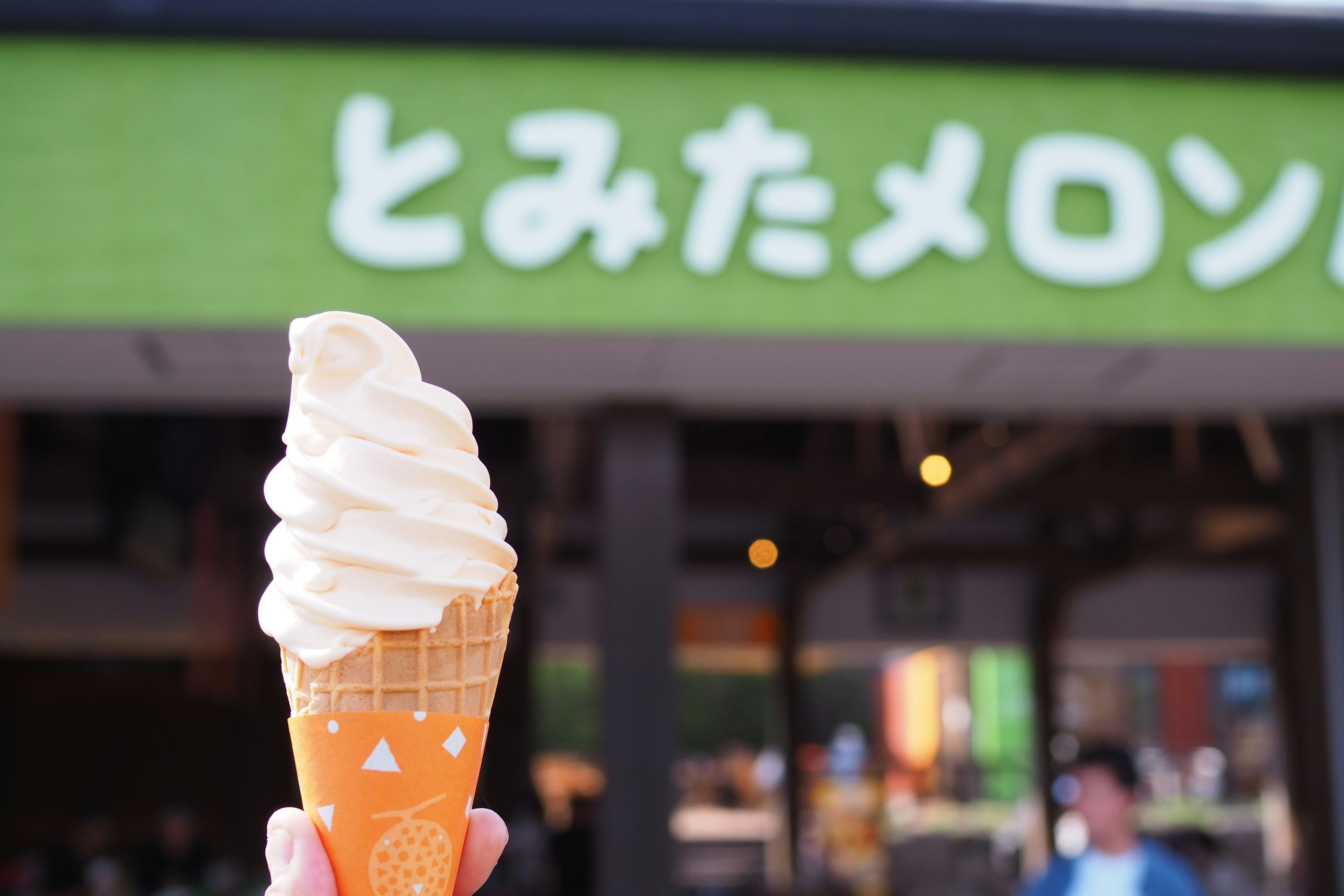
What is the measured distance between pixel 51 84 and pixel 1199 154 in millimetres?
3947

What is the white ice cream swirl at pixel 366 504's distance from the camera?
1.60 m

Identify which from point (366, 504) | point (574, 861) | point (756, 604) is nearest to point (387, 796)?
point (366, 504)

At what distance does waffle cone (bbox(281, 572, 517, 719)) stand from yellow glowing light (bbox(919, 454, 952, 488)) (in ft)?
22.2

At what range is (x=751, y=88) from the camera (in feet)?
14.0

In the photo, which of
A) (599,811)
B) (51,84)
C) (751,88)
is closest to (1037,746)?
(599,811)

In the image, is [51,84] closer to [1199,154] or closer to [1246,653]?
[1199,154]

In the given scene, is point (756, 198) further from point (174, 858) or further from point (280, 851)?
point (174, 858)

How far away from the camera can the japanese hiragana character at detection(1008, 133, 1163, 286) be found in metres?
4.30

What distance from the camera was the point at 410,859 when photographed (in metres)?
1.53

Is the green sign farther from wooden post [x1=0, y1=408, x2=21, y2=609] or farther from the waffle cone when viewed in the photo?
the waffle cone

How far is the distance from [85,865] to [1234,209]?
696 cm

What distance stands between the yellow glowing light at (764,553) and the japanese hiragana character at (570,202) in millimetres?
7366

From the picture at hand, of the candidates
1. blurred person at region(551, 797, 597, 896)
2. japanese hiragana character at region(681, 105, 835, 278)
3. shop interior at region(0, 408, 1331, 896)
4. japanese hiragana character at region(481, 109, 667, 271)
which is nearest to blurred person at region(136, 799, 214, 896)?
shop interior at region(0, 408, 1331, 896)

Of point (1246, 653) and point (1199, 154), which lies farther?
point (1246, 653)
